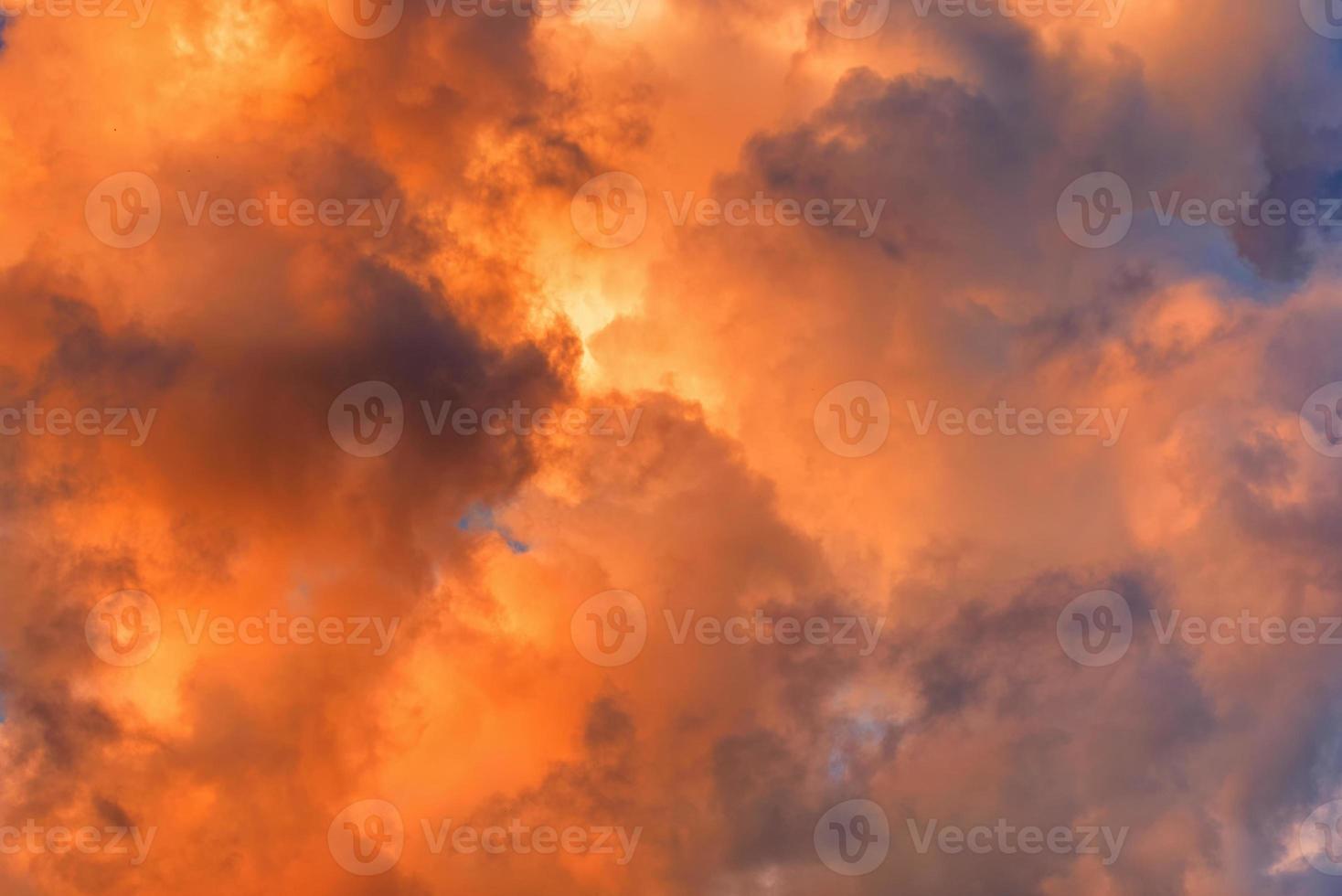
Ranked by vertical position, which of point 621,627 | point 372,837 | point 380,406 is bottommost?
point 372,837

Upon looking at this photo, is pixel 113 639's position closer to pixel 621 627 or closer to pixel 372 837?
pixel 372 837

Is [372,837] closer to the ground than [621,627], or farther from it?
closer to the ground

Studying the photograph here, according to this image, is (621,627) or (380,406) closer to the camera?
(380,406)

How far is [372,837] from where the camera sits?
88.4m

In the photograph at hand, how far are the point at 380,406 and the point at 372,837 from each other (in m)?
48.1

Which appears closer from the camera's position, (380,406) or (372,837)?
(380,406)

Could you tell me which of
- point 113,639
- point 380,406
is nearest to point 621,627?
point 380,406

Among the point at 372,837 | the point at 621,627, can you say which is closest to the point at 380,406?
the point at 621,627

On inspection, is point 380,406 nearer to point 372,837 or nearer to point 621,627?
point 621,627

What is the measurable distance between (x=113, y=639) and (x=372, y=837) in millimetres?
33912

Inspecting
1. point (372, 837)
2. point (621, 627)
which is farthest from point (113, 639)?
point (621, 627)

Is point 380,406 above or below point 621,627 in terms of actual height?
above

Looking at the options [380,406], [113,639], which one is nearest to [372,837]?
[113,639]

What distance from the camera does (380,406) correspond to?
77500mm
